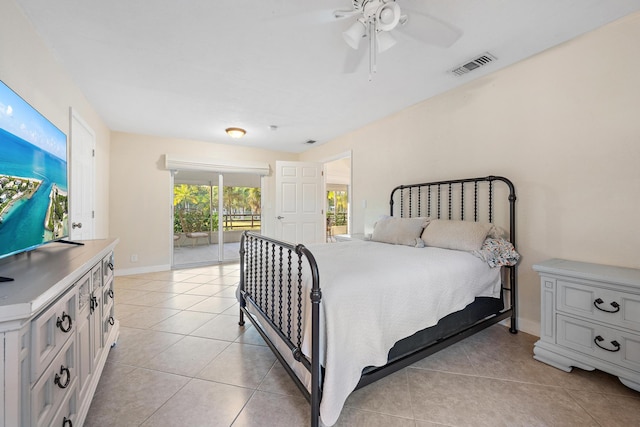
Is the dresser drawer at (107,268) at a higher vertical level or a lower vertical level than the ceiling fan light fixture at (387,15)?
lower

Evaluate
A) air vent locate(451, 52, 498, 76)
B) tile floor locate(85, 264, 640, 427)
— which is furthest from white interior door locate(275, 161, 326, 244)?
air vent locate(451, 52, 498, 76)

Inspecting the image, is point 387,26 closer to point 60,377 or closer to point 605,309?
point 605,309

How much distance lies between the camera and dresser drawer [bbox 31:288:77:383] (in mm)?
815

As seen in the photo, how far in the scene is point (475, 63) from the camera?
227 cm

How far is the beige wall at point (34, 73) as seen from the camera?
153 cm

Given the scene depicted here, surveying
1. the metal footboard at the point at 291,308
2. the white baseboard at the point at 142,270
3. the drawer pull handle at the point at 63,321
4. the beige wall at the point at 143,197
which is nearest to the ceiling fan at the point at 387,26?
the metal footboard at the point at 291,308

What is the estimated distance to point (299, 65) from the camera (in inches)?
90.0

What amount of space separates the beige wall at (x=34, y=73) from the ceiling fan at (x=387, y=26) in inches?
78.4

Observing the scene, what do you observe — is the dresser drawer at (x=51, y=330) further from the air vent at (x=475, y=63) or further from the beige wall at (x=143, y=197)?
the beige wall at (x=143, y=197)

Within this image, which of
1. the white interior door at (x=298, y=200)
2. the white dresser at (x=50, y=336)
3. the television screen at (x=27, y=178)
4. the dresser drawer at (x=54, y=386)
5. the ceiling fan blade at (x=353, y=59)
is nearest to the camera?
the white dresser at (x=50, y=336)

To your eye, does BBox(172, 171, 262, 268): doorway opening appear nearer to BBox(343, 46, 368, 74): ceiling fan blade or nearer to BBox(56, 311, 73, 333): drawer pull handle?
BBox(343, 46, 368, 74): ceiling fan blade

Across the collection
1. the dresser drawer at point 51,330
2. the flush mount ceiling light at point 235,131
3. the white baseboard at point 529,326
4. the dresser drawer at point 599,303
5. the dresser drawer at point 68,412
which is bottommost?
the white baseboard at point 529,326

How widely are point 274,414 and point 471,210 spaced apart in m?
2.48

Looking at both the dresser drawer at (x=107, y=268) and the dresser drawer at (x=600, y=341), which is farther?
the dresser drawer at (x=107, y=268)
